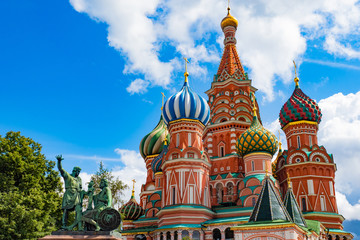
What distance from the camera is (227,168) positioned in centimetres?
3025

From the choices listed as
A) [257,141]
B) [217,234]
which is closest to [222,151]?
[257,141]

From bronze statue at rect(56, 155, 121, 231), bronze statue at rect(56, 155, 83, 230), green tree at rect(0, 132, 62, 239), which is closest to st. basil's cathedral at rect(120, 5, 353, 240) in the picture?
green tree at rect(0, 132, 62, 239)

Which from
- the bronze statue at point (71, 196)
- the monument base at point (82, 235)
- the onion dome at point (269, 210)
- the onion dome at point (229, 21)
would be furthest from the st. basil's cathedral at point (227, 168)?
the bronze statue at point (71, 196)

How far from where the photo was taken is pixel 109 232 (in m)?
12.5

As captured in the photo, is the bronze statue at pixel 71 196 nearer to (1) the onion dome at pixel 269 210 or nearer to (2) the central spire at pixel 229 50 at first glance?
(1) the onion dome at pixel 269 210

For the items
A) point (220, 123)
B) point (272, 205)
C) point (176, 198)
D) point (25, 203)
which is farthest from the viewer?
point (220, 123)

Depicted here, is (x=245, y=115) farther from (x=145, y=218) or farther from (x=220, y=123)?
(x=145, y=218)

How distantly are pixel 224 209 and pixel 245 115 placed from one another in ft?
32.1

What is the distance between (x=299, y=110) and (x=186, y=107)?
33.7 feet

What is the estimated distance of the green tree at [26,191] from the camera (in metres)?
19.0

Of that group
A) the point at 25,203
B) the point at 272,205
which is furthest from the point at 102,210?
the point at 25,203

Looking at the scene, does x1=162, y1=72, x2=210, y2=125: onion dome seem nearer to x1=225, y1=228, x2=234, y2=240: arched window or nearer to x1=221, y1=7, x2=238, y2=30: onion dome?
x1=225, y1=228, x2=234, y2=240: arched window

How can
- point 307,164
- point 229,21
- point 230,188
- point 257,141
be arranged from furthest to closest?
point 229,21
point 307,164
point 230,188
point 257,141

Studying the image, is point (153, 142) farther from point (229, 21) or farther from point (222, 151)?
point (229, 21)
